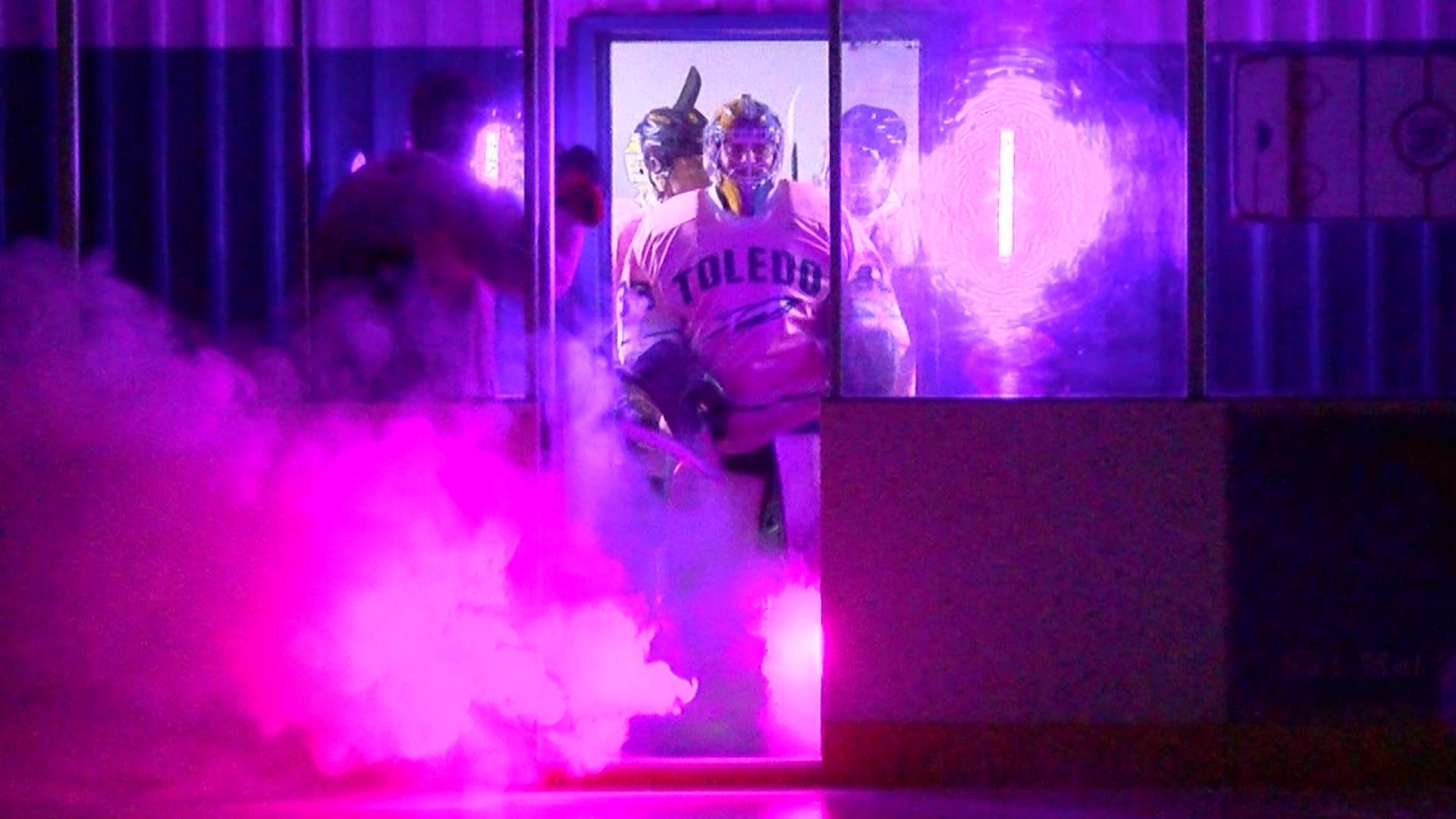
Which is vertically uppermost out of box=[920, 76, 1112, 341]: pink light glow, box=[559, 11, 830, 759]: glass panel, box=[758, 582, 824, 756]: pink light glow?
box=[920, 76, 1112, 341]: pink light glow

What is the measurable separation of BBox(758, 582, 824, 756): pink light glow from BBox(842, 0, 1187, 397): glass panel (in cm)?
112

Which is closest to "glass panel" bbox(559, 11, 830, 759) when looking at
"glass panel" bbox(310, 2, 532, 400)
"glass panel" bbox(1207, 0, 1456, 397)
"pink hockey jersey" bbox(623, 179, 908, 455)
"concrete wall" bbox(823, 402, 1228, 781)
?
"pink hockey jersey" bbox(623, 179, 908, 455)

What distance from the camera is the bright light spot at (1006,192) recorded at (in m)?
5.77

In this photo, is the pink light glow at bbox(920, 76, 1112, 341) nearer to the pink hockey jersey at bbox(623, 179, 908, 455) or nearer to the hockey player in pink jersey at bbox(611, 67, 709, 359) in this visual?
the pink hockey jersey at bbox(623, 179, 908, 455)

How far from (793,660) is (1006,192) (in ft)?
6.23

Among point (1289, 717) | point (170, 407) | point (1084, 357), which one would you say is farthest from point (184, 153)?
point (1289, 717)

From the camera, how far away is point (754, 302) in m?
6.49

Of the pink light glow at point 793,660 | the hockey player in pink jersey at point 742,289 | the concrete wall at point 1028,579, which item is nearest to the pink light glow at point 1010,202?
the concrete wall at point 1028,579

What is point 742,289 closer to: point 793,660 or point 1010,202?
point 1010,202

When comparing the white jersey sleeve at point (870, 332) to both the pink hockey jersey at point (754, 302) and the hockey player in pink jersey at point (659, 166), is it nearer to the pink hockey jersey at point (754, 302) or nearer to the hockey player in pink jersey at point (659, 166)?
the pink hockey jersey at point (754, 302)

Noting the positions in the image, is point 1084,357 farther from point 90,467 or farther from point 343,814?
point 90,467

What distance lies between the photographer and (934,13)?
575 centimetres

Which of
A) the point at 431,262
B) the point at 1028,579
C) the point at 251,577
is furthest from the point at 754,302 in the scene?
the point at 251,577

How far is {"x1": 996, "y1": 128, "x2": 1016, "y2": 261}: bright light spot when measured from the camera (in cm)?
577
